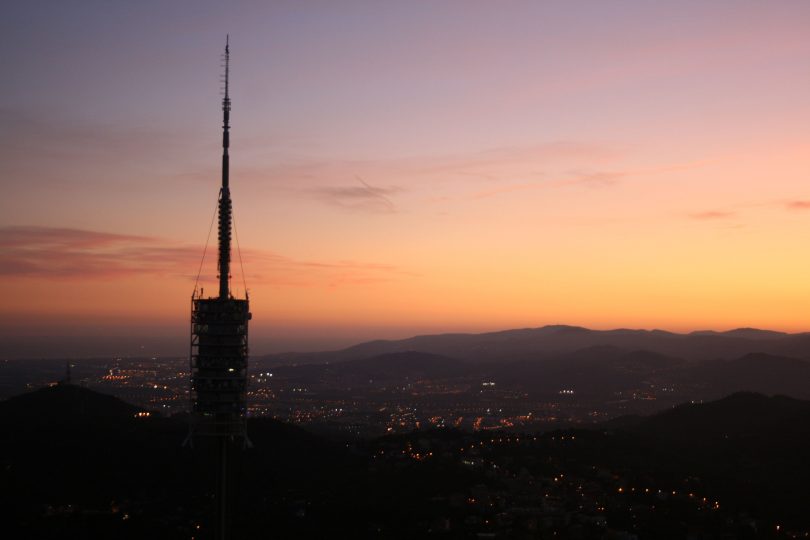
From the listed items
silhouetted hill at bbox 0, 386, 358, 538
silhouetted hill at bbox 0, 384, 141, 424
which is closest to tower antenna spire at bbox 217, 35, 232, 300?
silhouetted hill at bbox 0, 386, 358, 538

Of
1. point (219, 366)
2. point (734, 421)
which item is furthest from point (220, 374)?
point (734, 421)

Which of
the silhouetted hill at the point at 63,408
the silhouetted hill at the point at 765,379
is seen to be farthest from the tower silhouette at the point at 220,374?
the silhouetted hill at the point at 765,379

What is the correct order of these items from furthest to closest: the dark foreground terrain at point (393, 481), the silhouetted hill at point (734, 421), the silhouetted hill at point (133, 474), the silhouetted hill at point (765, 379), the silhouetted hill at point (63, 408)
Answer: the silhouetted hill at point (765, 379), the silhouetted hill at point (734, 421), the silhouetted hill at point (63, 408), the dark foreground terrain at point (393, 481), the silhouetted hill at point (133, 474)

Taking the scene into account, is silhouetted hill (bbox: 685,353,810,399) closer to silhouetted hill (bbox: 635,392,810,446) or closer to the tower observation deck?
silhouetted hill (bbox: 635,392,810,446)

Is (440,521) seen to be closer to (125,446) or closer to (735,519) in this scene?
(735,519)

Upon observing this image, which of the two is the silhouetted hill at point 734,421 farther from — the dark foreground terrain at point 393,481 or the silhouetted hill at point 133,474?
the silhouetted hill at point 133,474

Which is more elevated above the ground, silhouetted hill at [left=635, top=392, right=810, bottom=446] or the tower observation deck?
the tower observation deck

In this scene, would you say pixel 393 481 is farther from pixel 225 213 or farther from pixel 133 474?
pixel 225 213
